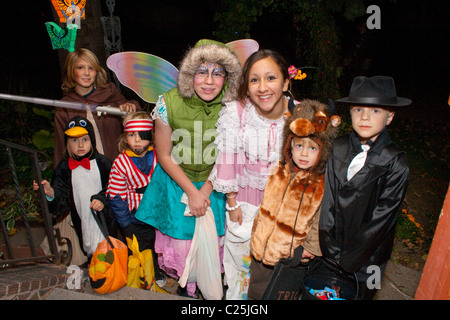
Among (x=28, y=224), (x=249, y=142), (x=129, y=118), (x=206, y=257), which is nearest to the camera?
(x=249, y=142)

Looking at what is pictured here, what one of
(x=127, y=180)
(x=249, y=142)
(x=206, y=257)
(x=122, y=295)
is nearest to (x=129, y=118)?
(x=127, y=180)

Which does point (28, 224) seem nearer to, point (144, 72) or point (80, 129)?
point (80, 129)

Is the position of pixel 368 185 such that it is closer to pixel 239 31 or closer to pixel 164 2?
pixel 239 31

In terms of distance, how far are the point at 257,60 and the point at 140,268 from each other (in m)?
1.91

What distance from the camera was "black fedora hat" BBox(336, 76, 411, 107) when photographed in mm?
1894

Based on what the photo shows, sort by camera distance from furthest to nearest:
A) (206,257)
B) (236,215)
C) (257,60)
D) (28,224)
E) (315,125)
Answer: (28,224)
(206,257)
(236,215)
(257,60)
(315,125)

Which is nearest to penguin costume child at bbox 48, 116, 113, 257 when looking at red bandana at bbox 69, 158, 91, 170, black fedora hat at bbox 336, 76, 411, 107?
red bandana at bbox 69, 158, 91, 170

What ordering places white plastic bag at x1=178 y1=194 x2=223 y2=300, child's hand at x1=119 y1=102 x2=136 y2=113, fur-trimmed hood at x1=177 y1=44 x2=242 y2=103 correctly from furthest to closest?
child's hand at x1=119 y1=102 x2=136 y2=113, white plastic bag at x1=178 y1=194 x2=223 y2=300, fur-trimmed hood at x1=177 y1=44 x2=242 y2=103

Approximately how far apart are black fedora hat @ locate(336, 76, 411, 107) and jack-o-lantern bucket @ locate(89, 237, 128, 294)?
199 cm

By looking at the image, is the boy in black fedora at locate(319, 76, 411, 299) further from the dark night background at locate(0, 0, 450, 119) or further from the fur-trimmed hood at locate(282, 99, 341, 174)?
the dark night background at locate(0, 0, 450, 119)

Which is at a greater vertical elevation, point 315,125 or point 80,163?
point 315,125

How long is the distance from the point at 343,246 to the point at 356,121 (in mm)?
787

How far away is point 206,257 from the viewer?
2.64 meters

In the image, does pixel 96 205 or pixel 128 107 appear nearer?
pixel 96 205
